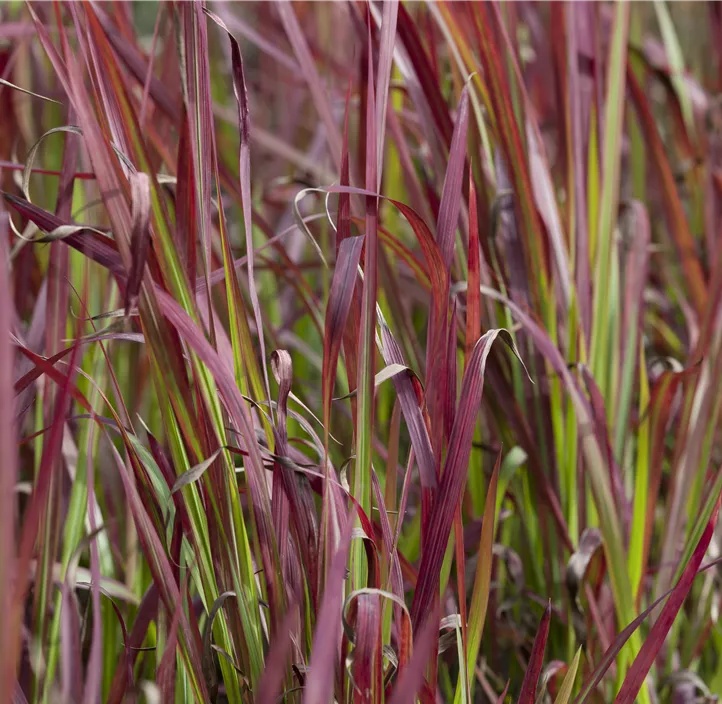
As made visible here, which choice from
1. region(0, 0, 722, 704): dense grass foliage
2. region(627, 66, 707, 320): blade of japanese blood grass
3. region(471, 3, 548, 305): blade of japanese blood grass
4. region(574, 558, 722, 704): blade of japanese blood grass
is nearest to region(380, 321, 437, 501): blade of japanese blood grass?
region(0, 0, 722, 704): dense grass foliage

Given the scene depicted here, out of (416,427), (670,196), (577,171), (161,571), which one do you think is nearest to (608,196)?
(577,171)

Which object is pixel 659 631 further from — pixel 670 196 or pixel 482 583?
pixel 670 196

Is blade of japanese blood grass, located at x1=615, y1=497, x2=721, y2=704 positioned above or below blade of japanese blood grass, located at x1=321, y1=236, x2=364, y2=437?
below

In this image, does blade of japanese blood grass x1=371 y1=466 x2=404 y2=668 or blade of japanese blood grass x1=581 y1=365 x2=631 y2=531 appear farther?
blade of japanese blood grass x1=581 y1=365 x2=631 y2=531

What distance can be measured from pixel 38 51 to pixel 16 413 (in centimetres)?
62

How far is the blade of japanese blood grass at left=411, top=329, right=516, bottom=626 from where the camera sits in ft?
1.13

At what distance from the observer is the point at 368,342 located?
13.4 inches

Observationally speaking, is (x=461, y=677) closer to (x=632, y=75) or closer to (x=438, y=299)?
(x=438, y=299)

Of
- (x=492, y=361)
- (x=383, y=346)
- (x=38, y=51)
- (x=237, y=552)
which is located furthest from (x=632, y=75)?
(x=38, y=51)

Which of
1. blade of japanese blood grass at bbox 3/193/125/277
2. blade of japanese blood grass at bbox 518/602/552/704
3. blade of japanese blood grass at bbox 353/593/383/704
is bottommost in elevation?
blade of japanese blood grass at bbox 518/602/552/704

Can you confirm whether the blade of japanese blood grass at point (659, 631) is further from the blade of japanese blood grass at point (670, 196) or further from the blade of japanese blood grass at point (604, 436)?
the blade of japanese blood grass at point (670, 196)

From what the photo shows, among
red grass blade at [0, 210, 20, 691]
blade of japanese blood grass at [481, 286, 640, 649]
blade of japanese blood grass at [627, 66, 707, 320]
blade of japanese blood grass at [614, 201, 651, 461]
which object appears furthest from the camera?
blade of japanese blood grass at [627, 66, 707, 320]

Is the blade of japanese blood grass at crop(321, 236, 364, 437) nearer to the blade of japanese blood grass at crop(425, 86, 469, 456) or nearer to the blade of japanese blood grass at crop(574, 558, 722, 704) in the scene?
the blade of japanese blood grass at crop(425, 86, 469, 456)

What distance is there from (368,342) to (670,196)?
1.52 feet
